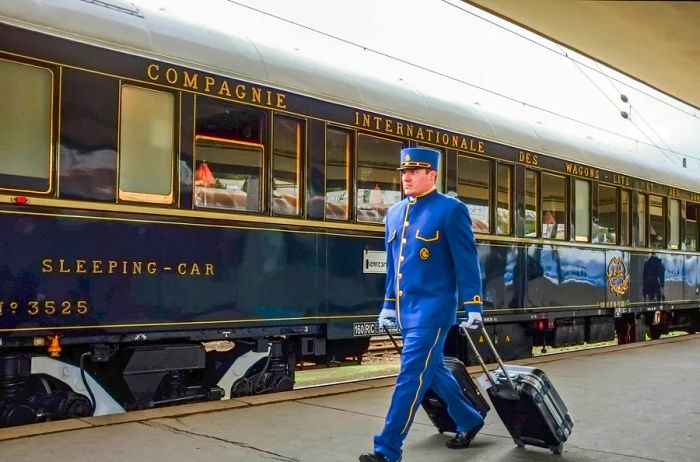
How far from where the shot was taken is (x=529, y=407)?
525 centimetres

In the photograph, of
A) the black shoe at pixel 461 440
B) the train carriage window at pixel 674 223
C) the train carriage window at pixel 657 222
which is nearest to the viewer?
the black shoe at pixel 461 440

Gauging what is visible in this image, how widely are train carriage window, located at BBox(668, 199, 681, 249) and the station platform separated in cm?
802

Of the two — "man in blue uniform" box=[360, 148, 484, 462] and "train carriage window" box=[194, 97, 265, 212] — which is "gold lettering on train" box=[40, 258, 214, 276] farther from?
"man in blue uniform" box=[360, 148, 484, 462]

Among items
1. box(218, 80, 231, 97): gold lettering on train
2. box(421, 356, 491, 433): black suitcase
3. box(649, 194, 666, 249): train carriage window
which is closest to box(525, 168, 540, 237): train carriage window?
box(649, 194, 666, 249): train carriage window

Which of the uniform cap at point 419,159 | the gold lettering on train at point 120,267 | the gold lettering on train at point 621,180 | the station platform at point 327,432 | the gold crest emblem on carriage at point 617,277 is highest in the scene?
the gold lettering on train at point 621,180

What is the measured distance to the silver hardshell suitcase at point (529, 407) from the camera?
523cm

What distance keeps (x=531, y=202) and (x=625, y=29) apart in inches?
270

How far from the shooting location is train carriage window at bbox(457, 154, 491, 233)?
10055 millimetres

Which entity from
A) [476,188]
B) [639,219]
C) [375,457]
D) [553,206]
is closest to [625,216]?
[639,219]

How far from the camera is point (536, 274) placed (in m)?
11.3

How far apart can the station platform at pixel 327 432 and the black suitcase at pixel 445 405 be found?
132mm

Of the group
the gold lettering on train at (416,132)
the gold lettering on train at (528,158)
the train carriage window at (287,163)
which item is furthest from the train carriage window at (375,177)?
the gold lettering on train at (528,158)

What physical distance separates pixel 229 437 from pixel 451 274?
6.42 ft

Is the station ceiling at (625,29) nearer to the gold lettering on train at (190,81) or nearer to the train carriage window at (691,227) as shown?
the gold lettering on train at (190,81)
